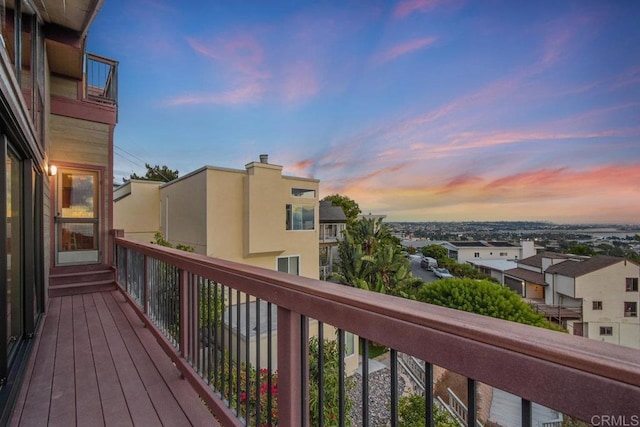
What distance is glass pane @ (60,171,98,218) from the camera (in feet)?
17.4

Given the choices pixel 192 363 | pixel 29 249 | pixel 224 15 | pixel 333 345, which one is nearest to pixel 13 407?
pixel 192 363

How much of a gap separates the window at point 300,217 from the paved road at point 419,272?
51.1 ft

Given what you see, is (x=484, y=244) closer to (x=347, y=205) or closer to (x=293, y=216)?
(x=347, y=205)

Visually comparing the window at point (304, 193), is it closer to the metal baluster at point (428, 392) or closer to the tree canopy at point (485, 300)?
the tree canopy at point (485, 300)

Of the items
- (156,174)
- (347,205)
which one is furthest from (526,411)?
(347,205)

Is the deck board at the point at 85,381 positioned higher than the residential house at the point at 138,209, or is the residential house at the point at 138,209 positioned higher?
the residential house at the point at 138,209

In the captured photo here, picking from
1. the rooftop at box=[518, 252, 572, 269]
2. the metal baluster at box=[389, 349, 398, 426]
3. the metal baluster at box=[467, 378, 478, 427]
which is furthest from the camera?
the rooftop at box=[518, 252, 572, 269]

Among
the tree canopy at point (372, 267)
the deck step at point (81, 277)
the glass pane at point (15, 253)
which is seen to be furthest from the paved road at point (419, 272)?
the glass pane at point (15, 253)

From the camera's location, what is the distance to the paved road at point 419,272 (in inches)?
996

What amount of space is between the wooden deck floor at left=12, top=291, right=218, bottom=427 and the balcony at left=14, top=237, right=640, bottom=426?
2 cm

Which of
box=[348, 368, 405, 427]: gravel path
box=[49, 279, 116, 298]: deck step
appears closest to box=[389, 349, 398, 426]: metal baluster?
box=[348, 368, 405, 427]: gravel path

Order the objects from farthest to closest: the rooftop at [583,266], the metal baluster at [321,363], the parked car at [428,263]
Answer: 1. the parked car at [428,263]
2. the rooftop at [583,266]
3. the metal baluster at [321,363]

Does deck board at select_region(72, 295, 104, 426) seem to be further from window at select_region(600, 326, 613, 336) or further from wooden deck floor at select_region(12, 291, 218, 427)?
window at select_region(600, 326, 613, 336)

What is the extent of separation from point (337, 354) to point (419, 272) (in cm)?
2983
